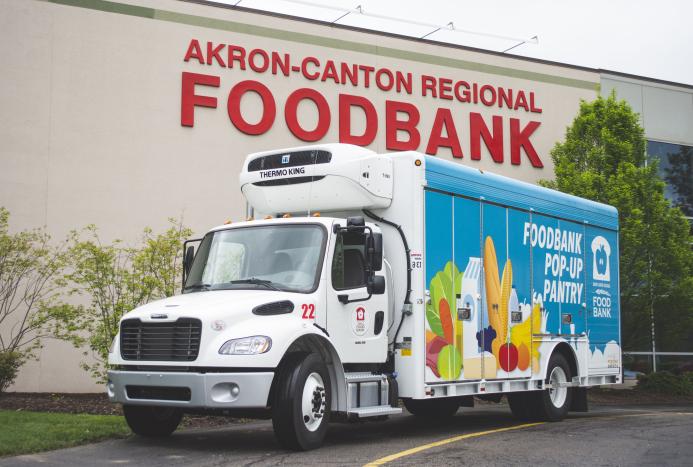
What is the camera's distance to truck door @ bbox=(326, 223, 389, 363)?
10.3m

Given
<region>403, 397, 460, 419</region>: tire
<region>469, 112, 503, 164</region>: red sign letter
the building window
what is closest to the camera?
<region>403, 397, 460, 419</region>: tire

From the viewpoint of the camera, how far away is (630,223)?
22031 millimetres

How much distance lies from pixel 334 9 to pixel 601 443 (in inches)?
629

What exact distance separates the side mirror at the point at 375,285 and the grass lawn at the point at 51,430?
147 inches

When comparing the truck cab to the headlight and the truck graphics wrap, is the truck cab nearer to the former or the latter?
the headlight

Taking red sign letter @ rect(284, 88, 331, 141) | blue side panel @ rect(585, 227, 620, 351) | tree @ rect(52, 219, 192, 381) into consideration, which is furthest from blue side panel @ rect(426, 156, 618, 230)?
red sign letter @ rect(284, 88, 331, 141)

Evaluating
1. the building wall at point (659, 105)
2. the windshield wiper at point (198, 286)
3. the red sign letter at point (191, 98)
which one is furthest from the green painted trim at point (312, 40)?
the windshield wiper at point (198, 286)

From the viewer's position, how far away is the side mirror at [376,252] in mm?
10242

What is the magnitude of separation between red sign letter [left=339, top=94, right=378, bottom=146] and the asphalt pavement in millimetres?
11228

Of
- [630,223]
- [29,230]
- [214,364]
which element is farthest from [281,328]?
[630,223]

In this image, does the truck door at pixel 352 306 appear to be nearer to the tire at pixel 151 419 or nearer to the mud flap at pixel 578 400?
the tire at pixel 151 419

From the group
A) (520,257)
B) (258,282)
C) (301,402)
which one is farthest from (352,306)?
(520,257)

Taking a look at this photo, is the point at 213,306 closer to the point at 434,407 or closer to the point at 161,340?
the point at 161,340

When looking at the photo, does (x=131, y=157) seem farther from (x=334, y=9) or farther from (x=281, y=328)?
(x=281, y=328)
